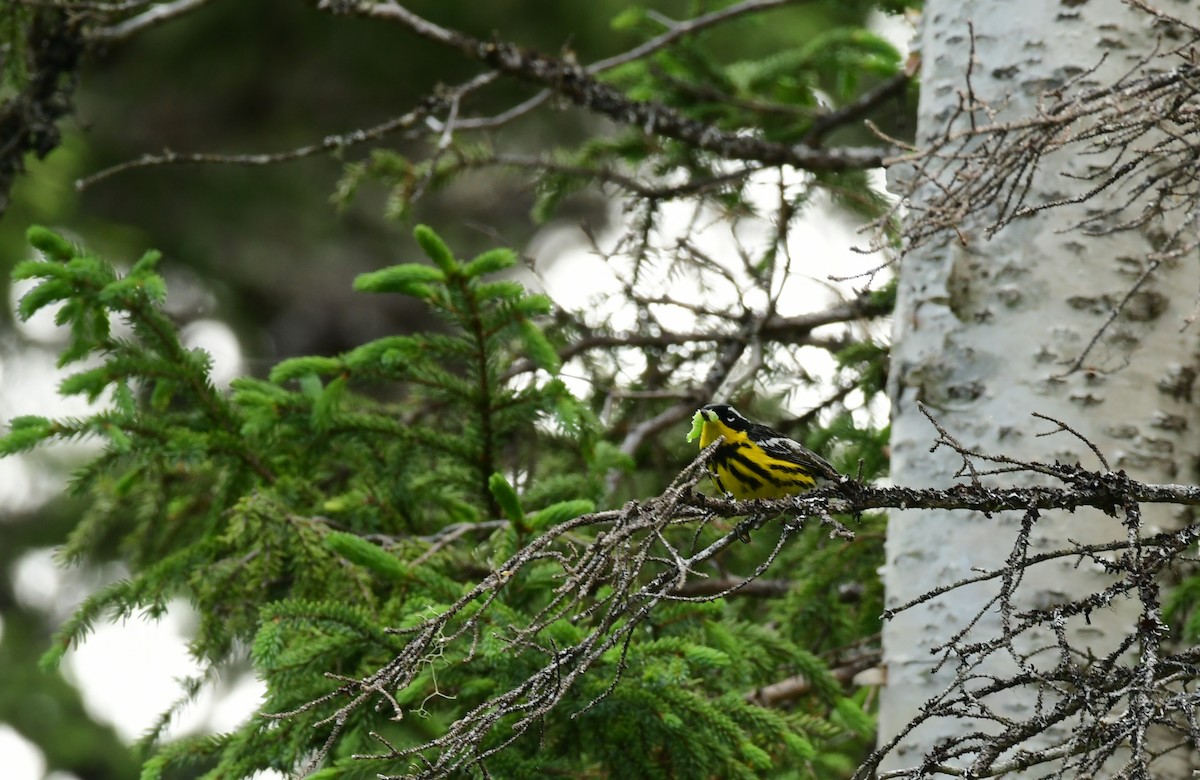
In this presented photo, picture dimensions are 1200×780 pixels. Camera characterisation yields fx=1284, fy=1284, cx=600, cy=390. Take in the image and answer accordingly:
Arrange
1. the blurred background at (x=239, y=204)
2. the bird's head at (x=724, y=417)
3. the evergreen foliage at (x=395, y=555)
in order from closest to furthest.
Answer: the evergreen foliage at (x=395, y=555)
the bird's head at (x=724, y=417)
the blurred background at (x=239, y=204)

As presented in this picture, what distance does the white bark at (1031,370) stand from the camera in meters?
3.41

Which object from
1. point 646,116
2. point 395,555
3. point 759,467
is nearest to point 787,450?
point 759,467

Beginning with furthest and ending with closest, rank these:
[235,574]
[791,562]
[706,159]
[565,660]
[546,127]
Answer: [546,127]
[706,159]
[791,562]
[235,574]
[565,660]

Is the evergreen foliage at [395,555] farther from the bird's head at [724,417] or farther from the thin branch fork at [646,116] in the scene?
the thin branch fork at [646,116]

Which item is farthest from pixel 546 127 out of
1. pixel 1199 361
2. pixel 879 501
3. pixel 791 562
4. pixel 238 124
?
pixel 879 501

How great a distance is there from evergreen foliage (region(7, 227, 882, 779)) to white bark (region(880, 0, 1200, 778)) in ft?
1.40

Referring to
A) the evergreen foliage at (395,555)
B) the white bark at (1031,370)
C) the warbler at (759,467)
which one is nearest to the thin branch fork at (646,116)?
→ the white bark at (1031,370)

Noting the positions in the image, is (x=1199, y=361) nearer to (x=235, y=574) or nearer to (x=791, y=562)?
(x=791, y=562)

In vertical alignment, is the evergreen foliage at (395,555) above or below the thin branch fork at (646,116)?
below

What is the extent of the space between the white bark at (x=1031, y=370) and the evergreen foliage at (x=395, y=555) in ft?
1.40

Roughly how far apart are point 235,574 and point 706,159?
2610 millimetres

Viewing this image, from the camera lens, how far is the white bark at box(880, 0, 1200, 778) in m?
3.41

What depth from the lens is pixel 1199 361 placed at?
3.55 meters

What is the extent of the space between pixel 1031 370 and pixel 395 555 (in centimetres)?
178
